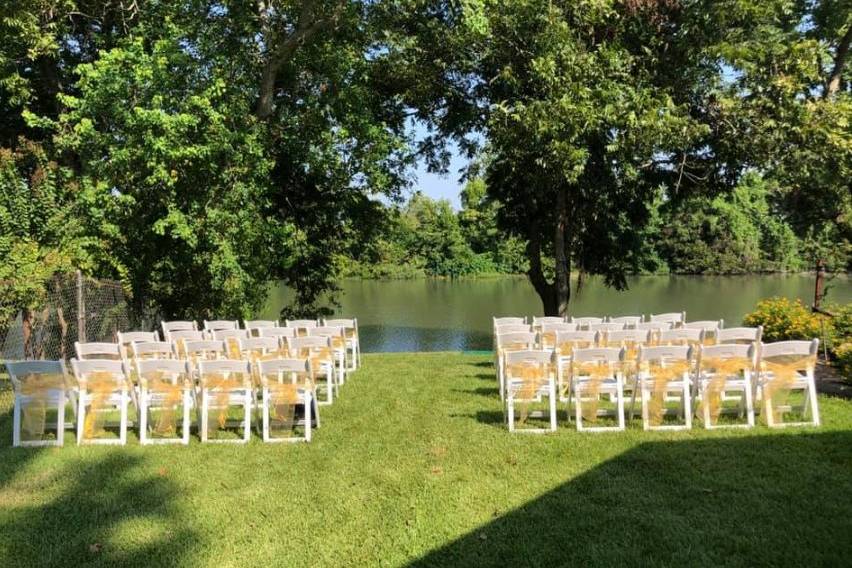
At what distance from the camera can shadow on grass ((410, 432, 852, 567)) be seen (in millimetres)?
3871

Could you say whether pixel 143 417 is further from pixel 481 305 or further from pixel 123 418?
pixel 481 305

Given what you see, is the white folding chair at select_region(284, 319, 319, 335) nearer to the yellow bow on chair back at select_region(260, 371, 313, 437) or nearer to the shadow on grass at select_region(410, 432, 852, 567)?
the yellow bow on chair back at select_region(260, 371, 313, 437)

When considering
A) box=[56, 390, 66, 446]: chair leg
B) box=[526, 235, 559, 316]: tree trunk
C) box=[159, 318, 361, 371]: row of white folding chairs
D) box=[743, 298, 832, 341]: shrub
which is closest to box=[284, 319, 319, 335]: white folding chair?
box=[159, 318, 361, 371]: row of white folding chairs

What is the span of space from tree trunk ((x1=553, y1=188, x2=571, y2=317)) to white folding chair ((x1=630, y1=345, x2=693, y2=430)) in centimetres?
997

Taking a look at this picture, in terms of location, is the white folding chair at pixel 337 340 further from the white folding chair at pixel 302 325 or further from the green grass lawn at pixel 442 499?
the green grass lawn at pixel 442 499

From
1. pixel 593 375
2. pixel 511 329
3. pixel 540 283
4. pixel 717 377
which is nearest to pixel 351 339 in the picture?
pixel 511 329

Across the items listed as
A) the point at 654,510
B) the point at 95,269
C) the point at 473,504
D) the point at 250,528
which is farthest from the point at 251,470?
the point at 95,269

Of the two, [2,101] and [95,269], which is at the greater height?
[2,101]

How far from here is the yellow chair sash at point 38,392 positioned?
6395mm

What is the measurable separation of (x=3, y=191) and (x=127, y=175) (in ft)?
6.76

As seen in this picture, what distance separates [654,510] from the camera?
450 centimetres

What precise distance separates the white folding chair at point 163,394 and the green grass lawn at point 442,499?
20 centimetres

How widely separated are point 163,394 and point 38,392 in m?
1.26

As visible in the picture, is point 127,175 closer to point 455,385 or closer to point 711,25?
point 455,385
